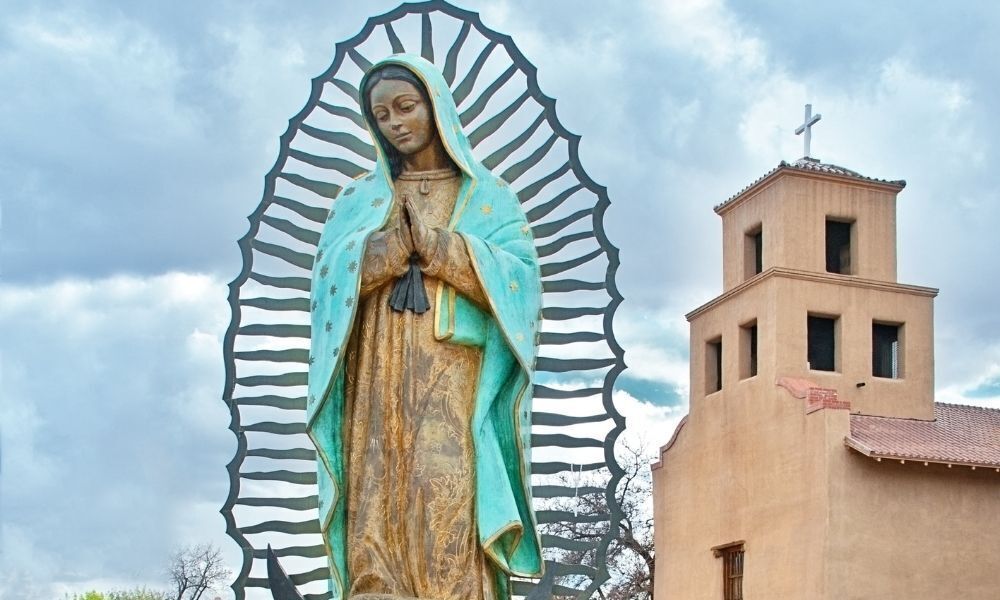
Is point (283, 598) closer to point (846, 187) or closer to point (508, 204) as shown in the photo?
point (508, 204)

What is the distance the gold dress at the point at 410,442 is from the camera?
8.38 meters

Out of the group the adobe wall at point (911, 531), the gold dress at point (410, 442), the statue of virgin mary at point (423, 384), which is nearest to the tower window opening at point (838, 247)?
the adobe wall at point (911, 531)

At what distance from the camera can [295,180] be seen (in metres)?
9.69

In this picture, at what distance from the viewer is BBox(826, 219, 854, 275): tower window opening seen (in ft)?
111

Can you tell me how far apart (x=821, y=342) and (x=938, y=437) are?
3.42 m

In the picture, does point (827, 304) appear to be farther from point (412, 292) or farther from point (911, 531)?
point (412, 292)

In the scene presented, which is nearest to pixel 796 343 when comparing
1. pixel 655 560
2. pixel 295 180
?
pixel 655 560

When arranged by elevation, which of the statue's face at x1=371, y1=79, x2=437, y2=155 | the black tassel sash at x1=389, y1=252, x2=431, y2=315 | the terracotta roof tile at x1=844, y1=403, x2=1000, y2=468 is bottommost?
the black tassel sash at x1=389, y1=252, x2=431, y2=315

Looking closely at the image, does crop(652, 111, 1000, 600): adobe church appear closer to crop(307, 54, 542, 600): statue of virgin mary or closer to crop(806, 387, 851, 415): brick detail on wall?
crop(806, 387, 851, 415): brick detail on wall

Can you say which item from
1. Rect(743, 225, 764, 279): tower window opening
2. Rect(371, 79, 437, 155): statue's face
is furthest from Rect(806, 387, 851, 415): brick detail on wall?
Rect(371, 79, 437, 155): statue's face

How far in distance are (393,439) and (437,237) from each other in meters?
1.07

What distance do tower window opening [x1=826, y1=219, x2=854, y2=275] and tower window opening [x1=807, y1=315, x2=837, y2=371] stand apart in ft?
4.87

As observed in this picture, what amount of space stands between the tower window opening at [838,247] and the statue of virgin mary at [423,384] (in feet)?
83.9

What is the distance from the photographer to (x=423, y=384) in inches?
339
